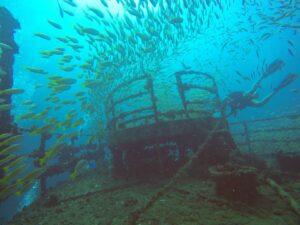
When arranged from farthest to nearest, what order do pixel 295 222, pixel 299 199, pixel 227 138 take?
pixel 227 138 → pixel 299 199 → pixel 295 222

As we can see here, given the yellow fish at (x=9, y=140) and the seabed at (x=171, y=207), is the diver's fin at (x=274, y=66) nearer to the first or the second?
the seabed at (x=171, y=207)

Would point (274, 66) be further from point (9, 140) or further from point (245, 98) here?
point (9, 140)

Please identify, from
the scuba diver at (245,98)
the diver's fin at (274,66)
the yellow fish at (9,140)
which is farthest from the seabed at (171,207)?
the diver's fin at (274,66)

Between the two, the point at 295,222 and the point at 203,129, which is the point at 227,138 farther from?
the point at 295,222

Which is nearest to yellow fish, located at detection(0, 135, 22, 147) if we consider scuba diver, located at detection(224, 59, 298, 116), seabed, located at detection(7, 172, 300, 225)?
seabed, located at detection(7, 172, 300, 225)

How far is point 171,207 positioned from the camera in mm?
4938

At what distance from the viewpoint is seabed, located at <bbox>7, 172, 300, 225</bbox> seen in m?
4.17

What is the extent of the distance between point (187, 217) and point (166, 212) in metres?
0.47

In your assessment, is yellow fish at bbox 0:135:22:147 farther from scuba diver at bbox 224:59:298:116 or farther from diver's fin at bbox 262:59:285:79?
diver's fin at bbox 262:59:285:79

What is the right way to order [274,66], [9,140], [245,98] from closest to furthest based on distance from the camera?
[9,140] → [245,98] → [274,66]

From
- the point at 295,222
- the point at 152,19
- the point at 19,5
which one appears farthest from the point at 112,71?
the point at 19,5

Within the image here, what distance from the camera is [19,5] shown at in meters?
46.4

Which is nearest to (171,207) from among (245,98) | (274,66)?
(245,98)

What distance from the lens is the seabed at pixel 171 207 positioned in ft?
13.7
